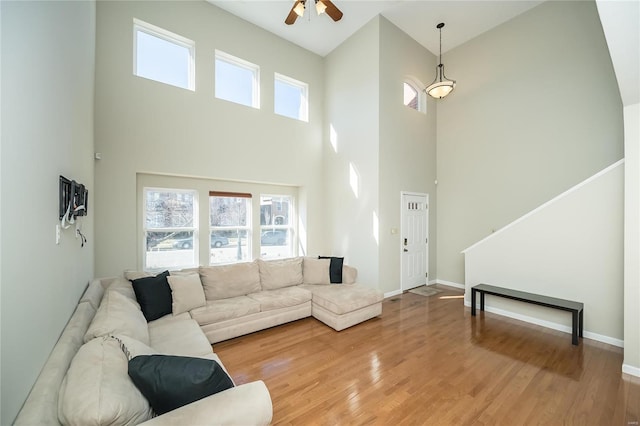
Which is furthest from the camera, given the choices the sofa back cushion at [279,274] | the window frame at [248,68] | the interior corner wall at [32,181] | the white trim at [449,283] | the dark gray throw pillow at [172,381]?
the white trim at [449,283]

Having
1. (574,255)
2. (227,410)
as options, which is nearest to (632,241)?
(574,255)

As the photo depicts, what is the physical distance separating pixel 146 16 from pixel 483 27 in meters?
6.10

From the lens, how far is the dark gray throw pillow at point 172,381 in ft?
4.24

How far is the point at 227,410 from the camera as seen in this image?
→ 1279mm

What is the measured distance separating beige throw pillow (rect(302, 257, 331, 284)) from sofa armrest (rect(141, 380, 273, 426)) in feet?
9.34

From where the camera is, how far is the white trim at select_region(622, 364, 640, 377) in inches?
99.3

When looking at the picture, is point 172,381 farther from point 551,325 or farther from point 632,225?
point 551,325

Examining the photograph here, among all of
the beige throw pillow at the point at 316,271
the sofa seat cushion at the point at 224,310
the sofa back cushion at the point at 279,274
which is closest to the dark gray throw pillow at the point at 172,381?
the sofa seat cushion at the point at 224,310

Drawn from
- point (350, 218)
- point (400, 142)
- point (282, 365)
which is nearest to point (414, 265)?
point (350, 218)

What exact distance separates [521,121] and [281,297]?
535 centimetres

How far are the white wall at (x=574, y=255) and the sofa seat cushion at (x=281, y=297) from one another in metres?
3.07

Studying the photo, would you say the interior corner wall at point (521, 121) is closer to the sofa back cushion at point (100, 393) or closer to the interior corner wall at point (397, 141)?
the interior corner wall at point (397, 141)

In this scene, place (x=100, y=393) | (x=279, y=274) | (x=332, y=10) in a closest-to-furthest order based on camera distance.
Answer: (x=100, y=393), (x=332, y=10), (x=279, y=274)

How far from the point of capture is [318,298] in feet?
12.4
